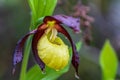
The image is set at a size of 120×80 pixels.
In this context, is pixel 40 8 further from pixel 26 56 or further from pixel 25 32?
pixel 25 32

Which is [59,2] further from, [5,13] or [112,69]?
[5,13]

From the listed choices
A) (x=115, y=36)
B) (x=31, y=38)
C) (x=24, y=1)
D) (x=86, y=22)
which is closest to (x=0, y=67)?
(x=24, y=1)

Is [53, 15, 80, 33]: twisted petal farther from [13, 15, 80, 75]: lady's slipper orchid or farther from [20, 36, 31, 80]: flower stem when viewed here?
[20, 36, 31, 80]: flower stem

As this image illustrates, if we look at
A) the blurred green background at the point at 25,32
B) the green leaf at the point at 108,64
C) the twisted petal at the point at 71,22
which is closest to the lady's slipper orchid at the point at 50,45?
the twisted petal at the point at 71,22

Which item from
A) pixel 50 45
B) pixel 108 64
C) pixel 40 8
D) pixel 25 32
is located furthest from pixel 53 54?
pixel 25 32

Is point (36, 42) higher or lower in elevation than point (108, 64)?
higher

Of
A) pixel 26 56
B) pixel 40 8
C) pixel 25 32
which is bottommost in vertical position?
pixel 25 32

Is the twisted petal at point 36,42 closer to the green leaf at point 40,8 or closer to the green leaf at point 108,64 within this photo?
the green leaf at point 40,8
